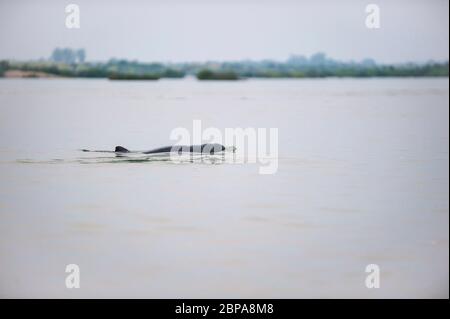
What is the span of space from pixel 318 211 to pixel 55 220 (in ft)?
14.7

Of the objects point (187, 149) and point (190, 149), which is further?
point (187, 149)

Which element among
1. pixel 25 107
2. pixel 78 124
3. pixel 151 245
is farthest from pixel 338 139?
pixel 25 107

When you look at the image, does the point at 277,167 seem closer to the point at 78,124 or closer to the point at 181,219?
the point at 181,219

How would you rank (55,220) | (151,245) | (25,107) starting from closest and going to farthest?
(151,245) < (55,220) < (25,107)

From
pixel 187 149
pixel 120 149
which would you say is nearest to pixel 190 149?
pixel 187 149

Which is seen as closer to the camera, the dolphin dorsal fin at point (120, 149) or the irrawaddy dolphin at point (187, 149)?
the dolphin dorsal fin at point (120, 149)

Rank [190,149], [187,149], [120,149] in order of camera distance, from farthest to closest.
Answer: [187,149] → [190,149] → [120,149]

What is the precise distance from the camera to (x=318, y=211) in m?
11.4

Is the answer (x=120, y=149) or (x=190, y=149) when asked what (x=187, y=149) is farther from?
(x=120, y=149)

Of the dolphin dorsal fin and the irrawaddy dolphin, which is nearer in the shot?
the dolphin dorsal fin

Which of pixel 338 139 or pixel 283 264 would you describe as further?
pixel 338 139

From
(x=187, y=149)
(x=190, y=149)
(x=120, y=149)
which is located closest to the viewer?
(x=120, y=149)
